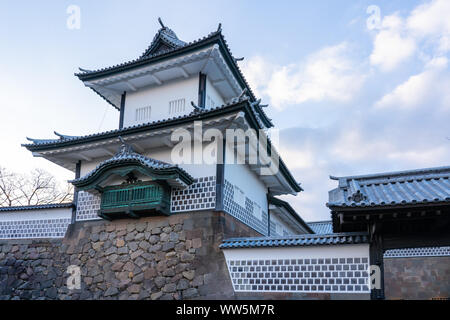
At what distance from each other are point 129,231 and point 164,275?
1.81m

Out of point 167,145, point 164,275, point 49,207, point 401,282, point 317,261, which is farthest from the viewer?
point 401,282

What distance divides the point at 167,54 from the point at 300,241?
7.30 m

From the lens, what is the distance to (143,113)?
13.7 m

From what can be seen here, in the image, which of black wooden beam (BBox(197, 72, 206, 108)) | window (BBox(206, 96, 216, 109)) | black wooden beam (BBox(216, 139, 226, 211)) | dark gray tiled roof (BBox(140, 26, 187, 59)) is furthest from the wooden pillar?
dark gray tiled roof (BBox(140, 26, 187, 59))

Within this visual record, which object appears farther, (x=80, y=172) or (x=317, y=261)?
(x=80, y=172)

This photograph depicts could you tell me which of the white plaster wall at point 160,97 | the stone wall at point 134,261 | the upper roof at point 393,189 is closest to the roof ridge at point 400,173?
the upper roof at point 393,189

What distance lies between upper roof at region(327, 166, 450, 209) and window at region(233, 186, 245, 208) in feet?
10.9

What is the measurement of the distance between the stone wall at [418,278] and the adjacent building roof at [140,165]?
1343 centimetres

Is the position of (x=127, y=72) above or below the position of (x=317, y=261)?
above

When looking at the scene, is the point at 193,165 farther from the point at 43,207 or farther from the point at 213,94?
the point at 43,207

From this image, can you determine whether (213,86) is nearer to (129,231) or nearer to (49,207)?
(129,231)
